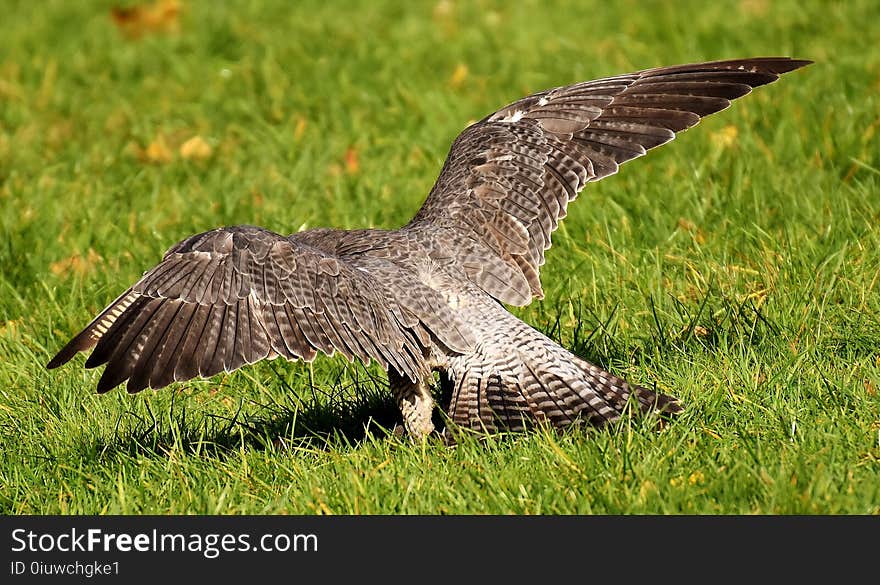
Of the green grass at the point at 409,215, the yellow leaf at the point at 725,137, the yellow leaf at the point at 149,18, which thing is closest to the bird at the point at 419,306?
the green grass at the point at 409,215

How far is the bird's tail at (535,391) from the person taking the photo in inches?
191

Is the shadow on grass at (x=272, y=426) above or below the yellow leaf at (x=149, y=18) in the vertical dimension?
below

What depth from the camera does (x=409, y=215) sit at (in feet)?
25.2

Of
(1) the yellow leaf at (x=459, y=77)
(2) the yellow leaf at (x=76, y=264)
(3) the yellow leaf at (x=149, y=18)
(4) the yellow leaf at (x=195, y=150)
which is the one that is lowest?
(2) the yellow leaf at (x=76, y=264)

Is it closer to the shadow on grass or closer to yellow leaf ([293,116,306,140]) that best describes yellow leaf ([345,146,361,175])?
yellow leaf ([293,116,306,140])

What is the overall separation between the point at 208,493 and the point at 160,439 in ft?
2.39

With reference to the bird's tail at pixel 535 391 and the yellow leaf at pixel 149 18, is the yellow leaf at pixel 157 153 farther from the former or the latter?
the bird's tail at pixel 535 391

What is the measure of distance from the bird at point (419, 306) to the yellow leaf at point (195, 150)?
342 centimetres

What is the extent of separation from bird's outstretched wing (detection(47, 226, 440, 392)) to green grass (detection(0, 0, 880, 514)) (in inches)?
18.4

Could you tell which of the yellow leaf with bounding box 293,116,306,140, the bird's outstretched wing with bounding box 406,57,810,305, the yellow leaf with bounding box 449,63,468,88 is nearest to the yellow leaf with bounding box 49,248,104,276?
the yellow leaf with bounding box 293,116,306,140

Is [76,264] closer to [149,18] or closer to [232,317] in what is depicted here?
[232,317]

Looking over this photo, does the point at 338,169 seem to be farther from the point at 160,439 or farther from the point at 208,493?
the point at 208,493

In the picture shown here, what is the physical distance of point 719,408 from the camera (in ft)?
16.3

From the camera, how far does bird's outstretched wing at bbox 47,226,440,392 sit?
468 cm
